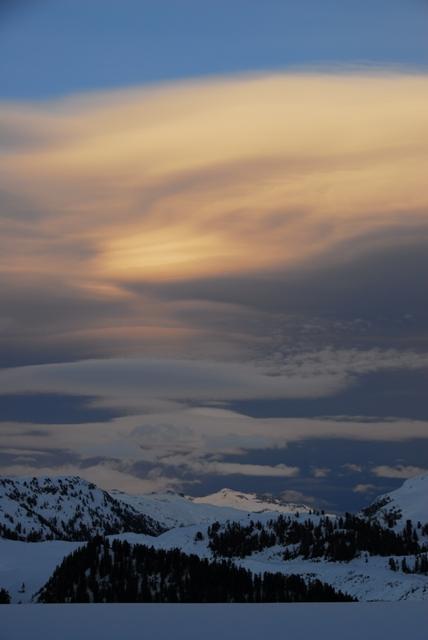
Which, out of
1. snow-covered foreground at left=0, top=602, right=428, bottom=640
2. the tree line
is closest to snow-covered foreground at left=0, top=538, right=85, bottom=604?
the tree line

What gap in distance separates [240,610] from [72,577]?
124 m

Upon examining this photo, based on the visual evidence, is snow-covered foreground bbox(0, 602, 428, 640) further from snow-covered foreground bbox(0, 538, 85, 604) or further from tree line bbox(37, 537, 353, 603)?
snow-covered foreground bbox(0, 538, 85, 604)

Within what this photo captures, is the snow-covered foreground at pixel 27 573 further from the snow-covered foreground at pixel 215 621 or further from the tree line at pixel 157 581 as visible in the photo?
the snow-covered foreground at pixel 215 621

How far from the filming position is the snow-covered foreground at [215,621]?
1083 centimetres

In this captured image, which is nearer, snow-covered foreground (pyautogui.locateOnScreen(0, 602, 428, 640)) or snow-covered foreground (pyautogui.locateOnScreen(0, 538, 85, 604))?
snow-covered foreground (pyautogui.locateOnScreen(0, 602, 428, 640))

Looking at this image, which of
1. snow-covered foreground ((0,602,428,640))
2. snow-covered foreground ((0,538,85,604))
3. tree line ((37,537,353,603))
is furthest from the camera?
snow-covered foreground ((0,538,85,604))

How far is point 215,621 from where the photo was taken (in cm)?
1159

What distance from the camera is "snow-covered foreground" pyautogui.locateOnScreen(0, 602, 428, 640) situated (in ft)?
35.5

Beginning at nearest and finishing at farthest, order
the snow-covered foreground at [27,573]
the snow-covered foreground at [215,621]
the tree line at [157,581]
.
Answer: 1. the snow-covered foreground at [215,621]
2. the tree line at [157,581]
3. the snow-covered foreground at [27,573]

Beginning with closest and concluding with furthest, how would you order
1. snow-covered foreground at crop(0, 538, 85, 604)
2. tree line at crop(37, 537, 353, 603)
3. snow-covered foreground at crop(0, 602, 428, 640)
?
snow-covered foreground at crop(0, 602, 428, 640) → tree line at crop(37, 537, 353, 603) → snow-covered foreground at crop(0, 538, 85, 604)

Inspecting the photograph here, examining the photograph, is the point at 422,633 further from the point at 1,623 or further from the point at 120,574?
the point at 120,574

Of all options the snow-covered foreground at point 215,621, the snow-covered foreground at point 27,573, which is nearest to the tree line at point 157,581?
the snow-covered foreground at point 27,573

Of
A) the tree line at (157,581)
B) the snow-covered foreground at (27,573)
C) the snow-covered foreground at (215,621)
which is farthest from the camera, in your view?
the snow-covered foreground at (27,573)

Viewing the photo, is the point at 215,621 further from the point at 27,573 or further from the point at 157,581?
the point at 27,573
